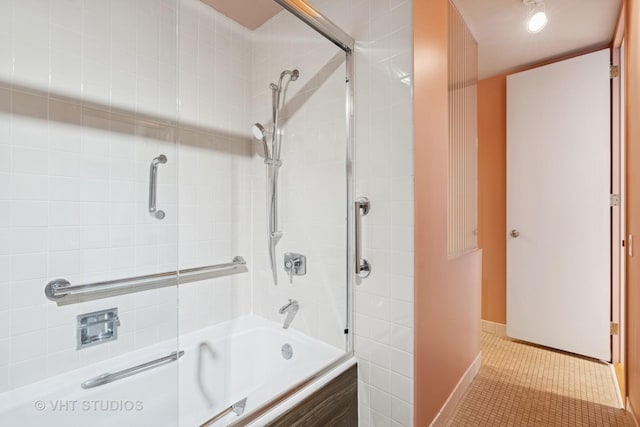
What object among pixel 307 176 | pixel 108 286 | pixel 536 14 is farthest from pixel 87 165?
pixel 536 14

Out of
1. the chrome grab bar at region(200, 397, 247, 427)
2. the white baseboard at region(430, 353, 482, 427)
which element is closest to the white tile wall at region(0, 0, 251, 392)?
the chrome grab bar at region(200, 397, 247, 427)

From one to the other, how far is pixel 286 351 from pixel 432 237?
40.4 inches

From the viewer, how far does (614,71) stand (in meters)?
2.30

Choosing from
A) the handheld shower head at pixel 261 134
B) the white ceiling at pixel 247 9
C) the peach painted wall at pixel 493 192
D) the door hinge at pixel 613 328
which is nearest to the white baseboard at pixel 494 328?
the peach painted wall at pixel 493 192

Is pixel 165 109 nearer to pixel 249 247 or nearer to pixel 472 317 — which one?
pixel 249 247

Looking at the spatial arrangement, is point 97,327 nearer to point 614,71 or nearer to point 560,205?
point 560,205

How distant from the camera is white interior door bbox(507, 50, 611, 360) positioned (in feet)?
7.72

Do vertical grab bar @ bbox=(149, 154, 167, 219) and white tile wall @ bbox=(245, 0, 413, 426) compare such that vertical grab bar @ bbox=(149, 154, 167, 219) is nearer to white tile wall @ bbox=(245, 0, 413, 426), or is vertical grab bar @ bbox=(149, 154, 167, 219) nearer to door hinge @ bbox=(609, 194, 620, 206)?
white tile wall @ bbox=(245, 0, 413, 426)

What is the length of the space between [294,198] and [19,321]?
1.33m

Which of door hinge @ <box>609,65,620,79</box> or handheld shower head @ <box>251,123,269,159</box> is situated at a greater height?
door hinge @ <box>609,65,620,79</box>

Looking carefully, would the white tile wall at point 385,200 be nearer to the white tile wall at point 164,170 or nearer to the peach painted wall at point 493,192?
the white tile wall at point 164,170

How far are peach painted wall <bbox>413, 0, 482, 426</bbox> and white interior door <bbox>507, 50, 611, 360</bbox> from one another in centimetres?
124

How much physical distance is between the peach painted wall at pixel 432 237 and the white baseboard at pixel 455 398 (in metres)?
0.04

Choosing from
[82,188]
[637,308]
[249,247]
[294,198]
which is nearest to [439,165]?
[294,198]
